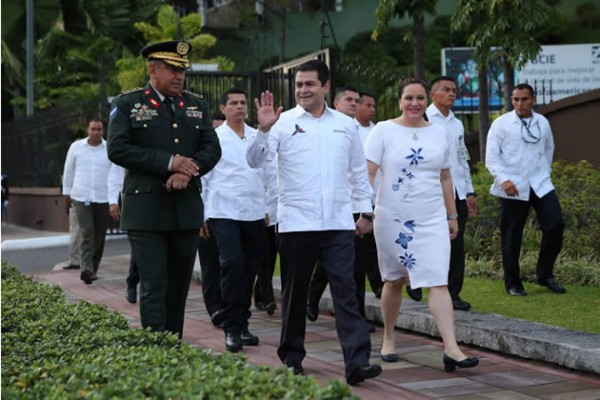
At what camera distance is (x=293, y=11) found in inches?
1614

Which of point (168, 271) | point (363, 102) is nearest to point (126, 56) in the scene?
point (363, 102)

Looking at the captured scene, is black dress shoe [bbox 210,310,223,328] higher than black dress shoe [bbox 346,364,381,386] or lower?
lower

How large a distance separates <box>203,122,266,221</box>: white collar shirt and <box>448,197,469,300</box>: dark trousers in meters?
1.58

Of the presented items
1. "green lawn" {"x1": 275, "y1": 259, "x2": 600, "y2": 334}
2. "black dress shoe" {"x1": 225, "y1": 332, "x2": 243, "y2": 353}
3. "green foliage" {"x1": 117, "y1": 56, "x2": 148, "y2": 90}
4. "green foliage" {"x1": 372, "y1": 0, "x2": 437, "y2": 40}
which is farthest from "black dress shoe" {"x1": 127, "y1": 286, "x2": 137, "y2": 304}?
"green foliage" {"x1": 117, "y1": 56, "x2": 148, "y2": 90}

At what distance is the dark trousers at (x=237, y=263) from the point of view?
8.93 meters

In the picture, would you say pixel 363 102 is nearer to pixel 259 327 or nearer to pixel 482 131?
pixel 259 327

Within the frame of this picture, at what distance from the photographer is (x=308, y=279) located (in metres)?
7.53

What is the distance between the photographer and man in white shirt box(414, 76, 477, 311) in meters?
9.61

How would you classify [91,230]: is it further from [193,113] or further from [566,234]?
[193,113]

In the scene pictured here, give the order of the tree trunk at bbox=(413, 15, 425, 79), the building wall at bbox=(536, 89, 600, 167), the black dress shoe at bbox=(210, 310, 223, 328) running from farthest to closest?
the tree trunk at bbox=(413, 15, 425, 79), the building wall at bbox=(536, 89, 600, 167), the black dress shoe at bbox=(210, 310, 223, 328)

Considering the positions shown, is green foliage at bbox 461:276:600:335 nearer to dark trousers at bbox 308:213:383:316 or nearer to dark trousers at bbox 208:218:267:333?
dark trousers at bbox 308:213:383:316

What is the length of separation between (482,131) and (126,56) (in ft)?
79.8

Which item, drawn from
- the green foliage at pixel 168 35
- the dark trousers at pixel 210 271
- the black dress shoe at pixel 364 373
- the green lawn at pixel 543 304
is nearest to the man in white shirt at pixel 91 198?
the dark trousers at pixel 210 271

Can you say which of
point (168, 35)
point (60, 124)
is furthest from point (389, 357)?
point (168, 35)
